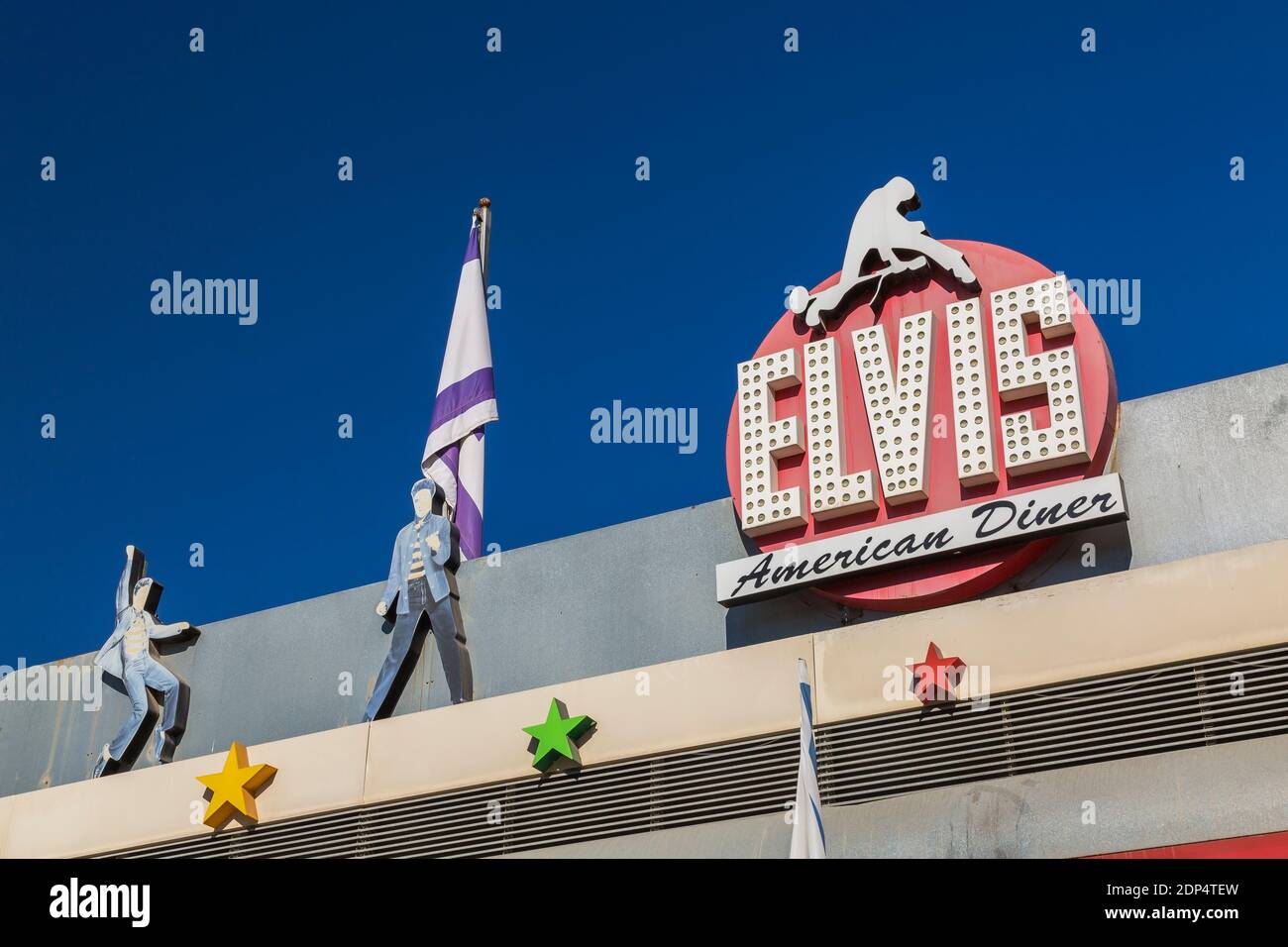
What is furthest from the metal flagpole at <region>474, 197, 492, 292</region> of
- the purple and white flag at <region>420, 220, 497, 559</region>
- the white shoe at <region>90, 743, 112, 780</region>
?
the white shoe at <region>90, 743, 112, 780</region>

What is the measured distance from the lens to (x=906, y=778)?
12.7 m

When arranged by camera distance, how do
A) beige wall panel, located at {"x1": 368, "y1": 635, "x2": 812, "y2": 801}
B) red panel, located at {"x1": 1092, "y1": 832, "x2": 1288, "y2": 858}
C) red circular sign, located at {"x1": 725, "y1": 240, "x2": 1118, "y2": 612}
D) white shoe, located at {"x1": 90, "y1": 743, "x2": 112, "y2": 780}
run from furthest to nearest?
white shoe, located at {"x1": 90, "y1": 743, "x2": 112, "y2": 780}
beige wall panel, located at {"x1": 368, "y1": 635, "x2": 812, "y2": 801}
red circular sign, located at {"x1": 725, "y1": 240, "x2": 1118, "y2": 612}
red panel, located at {"x1": 1092, "y1": 832, "x2": 1288, "y2": 858}

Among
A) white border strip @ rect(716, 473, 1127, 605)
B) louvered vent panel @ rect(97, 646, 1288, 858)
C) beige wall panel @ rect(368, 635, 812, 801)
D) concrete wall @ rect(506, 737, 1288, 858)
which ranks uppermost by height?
white border strip @ rect(716, 473, 1127, 605)

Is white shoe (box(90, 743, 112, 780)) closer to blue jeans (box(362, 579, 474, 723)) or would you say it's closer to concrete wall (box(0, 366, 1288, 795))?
concrete wall (box(0, 366, 1288, 795))

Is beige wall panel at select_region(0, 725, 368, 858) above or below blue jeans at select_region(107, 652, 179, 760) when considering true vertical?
below

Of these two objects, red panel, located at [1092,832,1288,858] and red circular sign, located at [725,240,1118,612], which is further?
red circular sign, located at [725,240,1118,612]

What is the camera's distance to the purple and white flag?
1897 cm

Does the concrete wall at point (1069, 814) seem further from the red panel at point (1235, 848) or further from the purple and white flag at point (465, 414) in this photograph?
the purple and white flag at point (465, 414)

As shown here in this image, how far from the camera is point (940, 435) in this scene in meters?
14.2

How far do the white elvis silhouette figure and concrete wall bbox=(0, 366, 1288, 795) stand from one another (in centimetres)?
201

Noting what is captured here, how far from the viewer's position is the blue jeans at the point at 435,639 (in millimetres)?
15633

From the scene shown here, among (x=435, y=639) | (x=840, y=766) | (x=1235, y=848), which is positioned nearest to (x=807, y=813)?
(x=840, y=766)

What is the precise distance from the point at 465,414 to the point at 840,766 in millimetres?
8042

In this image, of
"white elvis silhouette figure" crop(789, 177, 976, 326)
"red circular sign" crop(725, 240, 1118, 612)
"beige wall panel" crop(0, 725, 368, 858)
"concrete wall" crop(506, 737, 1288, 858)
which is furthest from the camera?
"beige wall panel" crop(0, 725, 368, 858)
